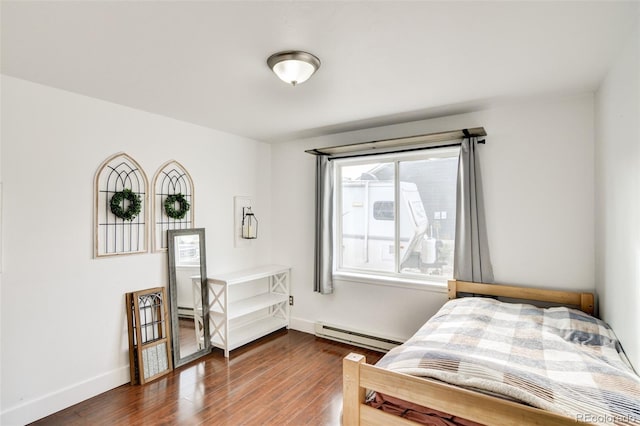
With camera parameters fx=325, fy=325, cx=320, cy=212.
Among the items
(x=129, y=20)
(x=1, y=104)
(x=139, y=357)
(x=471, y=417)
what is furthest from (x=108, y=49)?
(x=471, y=417)

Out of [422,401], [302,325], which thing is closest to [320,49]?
[422,401]

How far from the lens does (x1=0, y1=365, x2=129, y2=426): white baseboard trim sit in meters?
2.23

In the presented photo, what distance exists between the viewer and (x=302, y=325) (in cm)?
415

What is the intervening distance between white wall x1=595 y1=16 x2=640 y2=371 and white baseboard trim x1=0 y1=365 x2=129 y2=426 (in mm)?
3592

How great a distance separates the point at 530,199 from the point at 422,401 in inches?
87.8

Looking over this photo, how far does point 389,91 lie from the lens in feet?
8.38

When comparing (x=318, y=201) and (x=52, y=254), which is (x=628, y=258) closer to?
(x=318, y=201)

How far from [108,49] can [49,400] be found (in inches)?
98.5

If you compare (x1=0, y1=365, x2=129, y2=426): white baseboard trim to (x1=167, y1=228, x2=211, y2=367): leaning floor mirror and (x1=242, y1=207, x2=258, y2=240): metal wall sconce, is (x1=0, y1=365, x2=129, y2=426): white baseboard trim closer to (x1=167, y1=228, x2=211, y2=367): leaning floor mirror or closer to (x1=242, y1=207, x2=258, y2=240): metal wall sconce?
(x1=167, y1=228, x2=211, y2=367): leaning floor mirror

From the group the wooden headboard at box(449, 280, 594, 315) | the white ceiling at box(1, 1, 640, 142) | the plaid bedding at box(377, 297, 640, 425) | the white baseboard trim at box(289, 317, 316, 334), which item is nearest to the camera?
the plaid bedding at box(377, 297, 640, 425)

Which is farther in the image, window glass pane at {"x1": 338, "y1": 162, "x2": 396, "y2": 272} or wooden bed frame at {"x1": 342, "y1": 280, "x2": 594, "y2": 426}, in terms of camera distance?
window glass pane at {"x1": 338, "y1": 162, "x2": 396, "y2": 272}

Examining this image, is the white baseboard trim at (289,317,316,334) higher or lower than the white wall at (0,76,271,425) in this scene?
lower

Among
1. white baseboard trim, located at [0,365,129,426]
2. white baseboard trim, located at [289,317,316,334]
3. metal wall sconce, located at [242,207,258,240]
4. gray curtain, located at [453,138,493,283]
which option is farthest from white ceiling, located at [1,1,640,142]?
white baseboard trim, located at [289,317,316,334]

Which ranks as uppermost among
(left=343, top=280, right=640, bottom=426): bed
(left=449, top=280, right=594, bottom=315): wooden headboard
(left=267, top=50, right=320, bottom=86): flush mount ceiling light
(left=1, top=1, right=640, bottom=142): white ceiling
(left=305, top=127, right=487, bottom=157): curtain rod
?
(left=1, top=1, right=640, bottom=142): white ceiling
